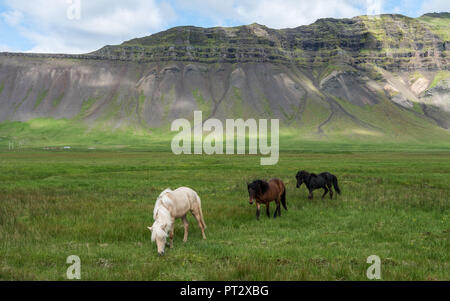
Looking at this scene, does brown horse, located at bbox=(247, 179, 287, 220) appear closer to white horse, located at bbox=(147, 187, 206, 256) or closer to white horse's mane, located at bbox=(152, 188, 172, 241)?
white horse, located at bbox=(147, 187, 206, 256)

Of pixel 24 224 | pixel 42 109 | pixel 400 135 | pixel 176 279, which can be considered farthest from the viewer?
pixel 42 109

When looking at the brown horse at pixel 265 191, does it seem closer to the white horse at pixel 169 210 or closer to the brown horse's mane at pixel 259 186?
the brown horse's mane at pixel 259 186

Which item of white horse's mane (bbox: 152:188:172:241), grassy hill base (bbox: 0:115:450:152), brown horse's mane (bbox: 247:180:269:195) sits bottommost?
white horse's mane (bbox: 152:188:172:241)

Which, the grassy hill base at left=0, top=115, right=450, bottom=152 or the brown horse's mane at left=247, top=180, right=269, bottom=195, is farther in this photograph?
the grassy hill base at left=0, top=115, right=450, bottom=152

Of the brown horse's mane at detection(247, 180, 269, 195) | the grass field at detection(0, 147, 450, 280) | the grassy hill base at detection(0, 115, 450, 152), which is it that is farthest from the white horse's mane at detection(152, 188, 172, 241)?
the grassy hill base at detection(0, 115, 450, 152)

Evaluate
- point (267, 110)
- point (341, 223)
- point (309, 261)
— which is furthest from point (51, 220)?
point (267, 110)

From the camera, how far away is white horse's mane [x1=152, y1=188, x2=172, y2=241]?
10.8 m

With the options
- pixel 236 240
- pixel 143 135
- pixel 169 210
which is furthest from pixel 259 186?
pixel 143 135

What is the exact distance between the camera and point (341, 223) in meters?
15.1

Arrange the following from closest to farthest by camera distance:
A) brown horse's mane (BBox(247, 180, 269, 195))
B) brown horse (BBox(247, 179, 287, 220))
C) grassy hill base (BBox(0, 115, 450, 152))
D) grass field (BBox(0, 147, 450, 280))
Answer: grass field (BBox(0, 147, 450, 280)) → brown horse (BBox(247, 179, 287, 220)) → brown horse's mane (BBox(247, 180, 269, 195)) → grassy hill base (BBox(0, 115, 450, 152))

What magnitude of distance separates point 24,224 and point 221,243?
9391 millimetres

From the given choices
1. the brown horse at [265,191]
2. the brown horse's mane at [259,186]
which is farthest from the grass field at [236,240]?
the brown horse's mane at [259,186]

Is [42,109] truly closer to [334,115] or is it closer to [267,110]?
[267,110]

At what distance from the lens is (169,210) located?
11.6 meters
